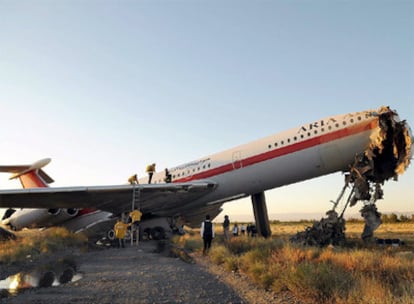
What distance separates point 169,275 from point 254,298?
10.6ft

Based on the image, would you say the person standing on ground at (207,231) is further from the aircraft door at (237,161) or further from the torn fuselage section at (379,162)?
the torn fuselage section at (379,162)

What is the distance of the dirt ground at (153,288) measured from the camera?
672 cm

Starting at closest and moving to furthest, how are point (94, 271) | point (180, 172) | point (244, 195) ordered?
point (94, 271) → point (244, 195) → point (180, 172)

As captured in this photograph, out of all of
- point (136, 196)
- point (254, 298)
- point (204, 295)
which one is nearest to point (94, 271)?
point (204, 295)

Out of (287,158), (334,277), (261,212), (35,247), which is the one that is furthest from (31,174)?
(334,277)

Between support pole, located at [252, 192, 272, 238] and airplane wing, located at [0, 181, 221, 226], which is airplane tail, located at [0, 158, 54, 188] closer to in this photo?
airplane wing, located at [0, 181, 221, 226]

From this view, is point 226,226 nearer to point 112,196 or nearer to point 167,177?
point 167,177

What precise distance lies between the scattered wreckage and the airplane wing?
263 inches

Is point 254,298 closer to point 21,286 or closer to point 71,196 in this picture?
point 21,286

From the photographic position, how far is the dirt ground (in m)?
6.72

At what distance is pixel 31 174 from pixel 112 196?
479 inches

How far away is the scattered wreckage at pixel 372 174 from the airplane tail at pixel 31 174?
65.9ft

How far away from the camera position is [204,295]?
7102 millimetres

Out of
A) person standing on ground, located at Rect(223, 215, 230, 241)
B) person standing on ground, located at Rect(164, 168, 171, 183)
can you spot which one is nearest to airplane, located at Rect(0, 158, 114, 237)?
person standing on ground, located at Rect(164, 168, 171, 183)
